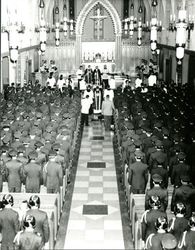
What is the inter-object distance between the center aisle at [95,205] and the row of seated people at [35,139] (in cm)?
91

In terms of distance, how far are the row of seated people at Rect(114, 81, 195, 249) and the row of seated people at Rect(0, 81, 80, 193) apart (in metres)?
1.76

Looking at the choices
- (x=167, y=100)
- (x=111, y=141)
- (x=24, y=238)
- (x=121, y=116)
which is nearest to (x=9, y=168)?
(x=24, y=238)

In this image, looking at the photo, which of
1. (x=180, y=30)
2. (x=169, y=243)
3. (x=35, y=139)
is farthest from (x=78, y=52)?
(x=169, y=243)

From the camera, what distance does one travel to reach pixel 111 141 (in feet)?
60.0

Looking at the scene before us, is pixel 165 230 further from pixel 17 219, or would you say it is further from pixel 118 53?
pixel 118 53

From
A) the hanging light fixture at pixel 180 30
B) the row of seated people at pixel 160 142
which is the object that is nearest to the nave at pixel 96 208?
the row of seated people at pixel 160 142

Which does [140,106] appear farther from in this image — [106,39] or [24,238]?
[106,39]

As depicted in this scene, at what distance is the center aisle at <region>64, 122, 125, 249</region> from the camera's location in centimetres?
941

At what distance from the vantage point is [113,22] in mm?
37281

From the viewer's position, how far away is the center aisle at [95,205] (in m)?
9.41

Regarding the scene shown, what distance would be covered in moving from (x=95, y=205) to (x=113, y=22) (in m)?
28.0

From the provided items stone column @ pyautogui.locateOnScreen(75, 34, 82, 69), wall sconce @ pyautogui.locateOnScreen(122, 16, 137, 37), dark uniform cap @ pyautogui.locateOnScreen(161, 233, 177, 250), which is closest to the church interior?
dark uniform cap @ pyautogui.locateOnScreen(161, 233, 177, 250)

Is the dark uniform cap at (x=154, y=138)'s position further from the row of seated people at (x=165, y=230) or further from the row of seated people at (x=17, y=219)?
the row of seated people at (x=17, y=219)

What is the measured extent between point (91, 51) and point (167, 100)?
19.7m
